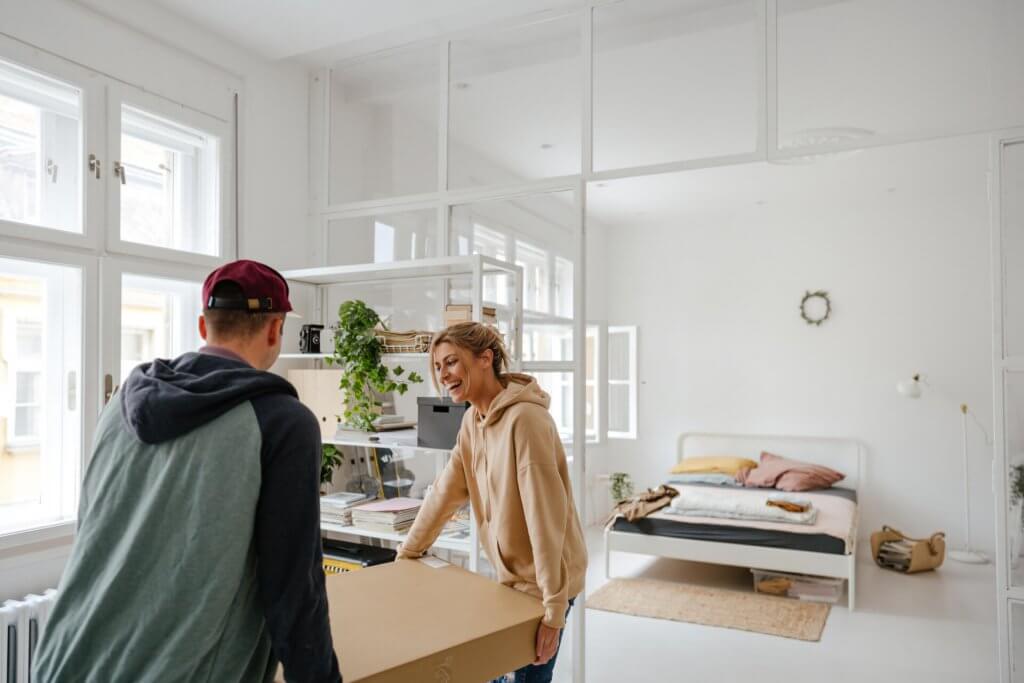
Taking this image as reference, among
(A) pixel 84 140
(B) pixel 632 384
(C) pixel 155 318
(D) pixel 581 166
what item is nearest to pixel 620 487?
(B) pixel 632 384

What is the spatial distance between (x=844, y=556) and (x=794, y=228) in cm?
316

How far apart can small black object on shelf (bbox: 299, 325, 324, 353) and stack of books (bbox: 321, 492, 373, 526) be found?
68 centimetres

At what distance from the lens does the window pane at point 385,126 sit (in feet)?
12.0

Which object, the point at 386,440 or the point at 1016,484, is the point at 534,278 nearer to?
the point at 386,440

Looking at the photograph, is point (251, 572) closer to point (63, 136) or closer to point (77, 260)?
point (77, 260)

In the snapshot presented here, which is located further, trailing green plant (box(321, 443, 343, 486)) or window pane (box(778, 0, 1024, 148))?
trailing green plant (box(321, 443, 343, 486))

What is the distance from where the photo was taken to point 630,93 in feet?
10.7

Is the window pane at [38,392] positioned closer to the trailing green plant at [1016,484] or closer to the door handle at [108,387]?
the door handle at [108,387]

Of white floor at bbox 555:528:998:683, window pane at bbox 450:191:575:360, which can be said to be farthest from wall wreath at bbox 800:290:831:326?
window pane at bbox 450:191:575:360

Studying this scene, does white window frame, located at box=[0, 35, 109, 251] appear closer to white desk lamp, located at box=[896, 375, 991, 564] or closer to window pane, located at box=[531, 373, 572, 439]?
window pane, located at box=[531, 373, 572, 439]

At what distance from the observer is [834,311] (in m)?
6.52

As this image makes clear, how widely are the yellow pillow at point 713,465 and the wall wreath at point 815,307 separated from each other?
135 centimetres

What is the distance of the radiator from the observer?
8.07 ft

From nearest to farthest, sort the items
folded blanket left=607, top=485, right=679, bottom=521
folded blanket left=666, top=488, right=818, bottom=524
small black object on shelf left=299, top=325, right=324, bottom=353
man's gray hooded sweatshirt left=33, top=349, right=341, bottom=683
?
man's gray hooded sweatshirt left=33, top=349, right=341, bottom=683, small black object on shelf left=299, top=325, right=324, bottom=353, folded blanket left=666, top=488, right=818, bottom=524, folded blanket left=607, top=485, right=679, bottom=521
